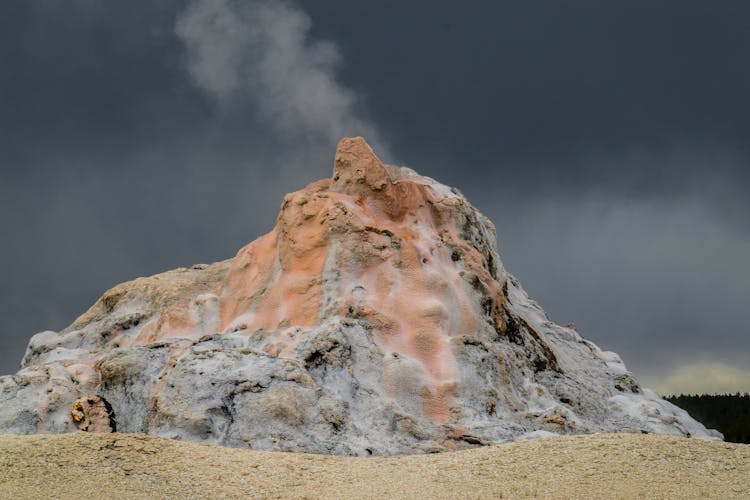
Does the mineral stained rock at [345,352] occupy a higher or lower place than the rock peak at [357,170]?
lower

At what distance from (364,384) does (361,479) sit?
16.7ft

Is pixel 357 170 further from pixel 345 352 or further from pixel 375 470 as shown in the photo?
pixel 375 470

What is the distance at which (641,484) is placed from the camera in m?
17.4

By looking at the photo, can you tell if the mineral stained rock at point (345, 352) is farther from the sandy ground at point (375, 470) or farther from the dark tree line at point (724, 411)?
the dark tree line at point (724, 411)

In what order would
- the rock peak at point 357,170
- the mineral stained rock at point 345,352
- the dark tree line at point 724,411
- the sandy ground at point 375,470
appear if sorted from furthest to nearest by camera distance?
1. the dark tree line at point 724,411
2. the rock peak at point 357,170
3. the mineral stained rock at point 345,352
4. the sandy ground at point 375,470

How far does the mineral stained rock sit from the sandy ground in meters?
2.12

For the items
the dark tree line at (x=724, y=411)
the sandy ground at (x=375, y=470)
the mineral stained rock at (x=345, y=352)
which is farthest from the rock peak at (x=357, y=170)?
the dark tree line at (x=724, y=411)

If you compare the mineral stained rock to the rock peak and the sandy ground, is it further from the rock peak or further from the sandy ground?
the sandy ground

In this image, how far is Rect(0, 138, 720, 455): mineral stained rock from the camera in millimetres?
22109

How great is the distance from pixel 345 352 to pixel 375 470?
5.25m

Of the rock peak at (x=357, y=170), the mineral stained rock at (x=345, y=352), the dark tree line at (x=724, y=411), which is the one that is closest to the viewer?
the mineral stained rock at (x=345, y=352)

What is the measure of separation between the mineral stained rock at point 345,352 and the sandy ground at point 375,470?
2121 mm

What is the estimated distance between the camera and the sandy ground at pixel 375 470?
55.7ft

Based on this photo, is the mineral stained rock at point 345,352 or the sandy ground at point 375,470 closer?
the sandy ground at point 375,470
